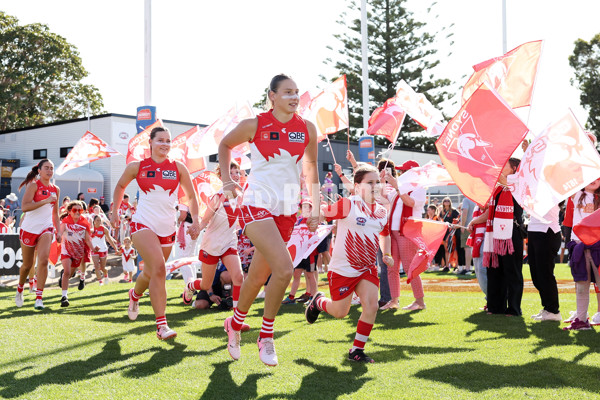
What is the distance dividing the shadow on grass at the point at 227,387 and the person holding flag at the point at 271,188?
0.32m

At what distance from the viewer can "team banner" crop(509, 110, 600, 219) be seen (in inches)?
219

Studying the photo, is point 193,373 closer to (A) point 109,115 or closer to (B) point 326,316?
(B) point 326,316

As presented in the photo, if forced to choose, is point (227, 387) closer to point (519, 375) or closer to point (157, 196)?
point (519, 375)

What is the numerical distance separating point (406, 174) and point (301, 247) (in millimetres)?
1776

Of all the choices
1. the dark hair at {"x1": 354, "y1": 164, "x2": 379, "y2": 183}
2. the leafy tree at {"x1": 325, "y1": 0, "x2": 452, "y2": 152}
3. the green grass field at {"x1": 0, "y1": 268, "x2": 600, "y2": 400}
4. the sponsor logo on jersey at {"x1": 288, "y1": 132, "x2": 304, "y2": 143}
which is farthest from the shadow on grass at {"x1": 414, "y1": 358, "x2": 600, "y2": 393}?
the leafy tree at {"x1": 325, "y1": 0, "x2": 452, "y2": 152}

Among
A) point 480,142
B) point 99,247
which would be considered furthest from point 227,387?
point 99,247

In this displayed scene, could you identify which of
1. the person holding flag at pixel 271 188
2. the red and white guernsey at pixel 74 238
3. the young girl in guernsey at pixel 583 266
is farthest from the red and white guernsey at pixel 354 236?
the red and white guernsey at pixel 74 238

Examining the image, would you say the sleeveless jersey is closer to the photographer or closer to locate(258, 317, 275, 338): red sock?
the photographer

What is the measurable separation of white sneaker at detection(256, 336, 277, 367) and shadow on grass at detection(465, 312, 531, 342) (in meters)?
2.33

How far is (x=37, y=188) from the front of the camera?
9031 millimetres

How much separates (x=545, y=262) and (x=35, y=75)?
4400 cm

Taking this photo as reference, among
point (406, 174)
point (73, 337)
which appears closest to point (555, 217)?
point (406, 174)

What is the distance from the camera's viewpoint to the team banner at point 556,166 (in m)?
5.56

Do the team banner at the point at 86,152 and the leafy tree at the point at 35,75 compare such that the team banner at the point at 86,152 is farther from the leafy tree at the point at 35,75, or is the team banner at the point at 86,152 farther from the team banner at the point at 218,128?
the leafy tree at the point at 35,75
